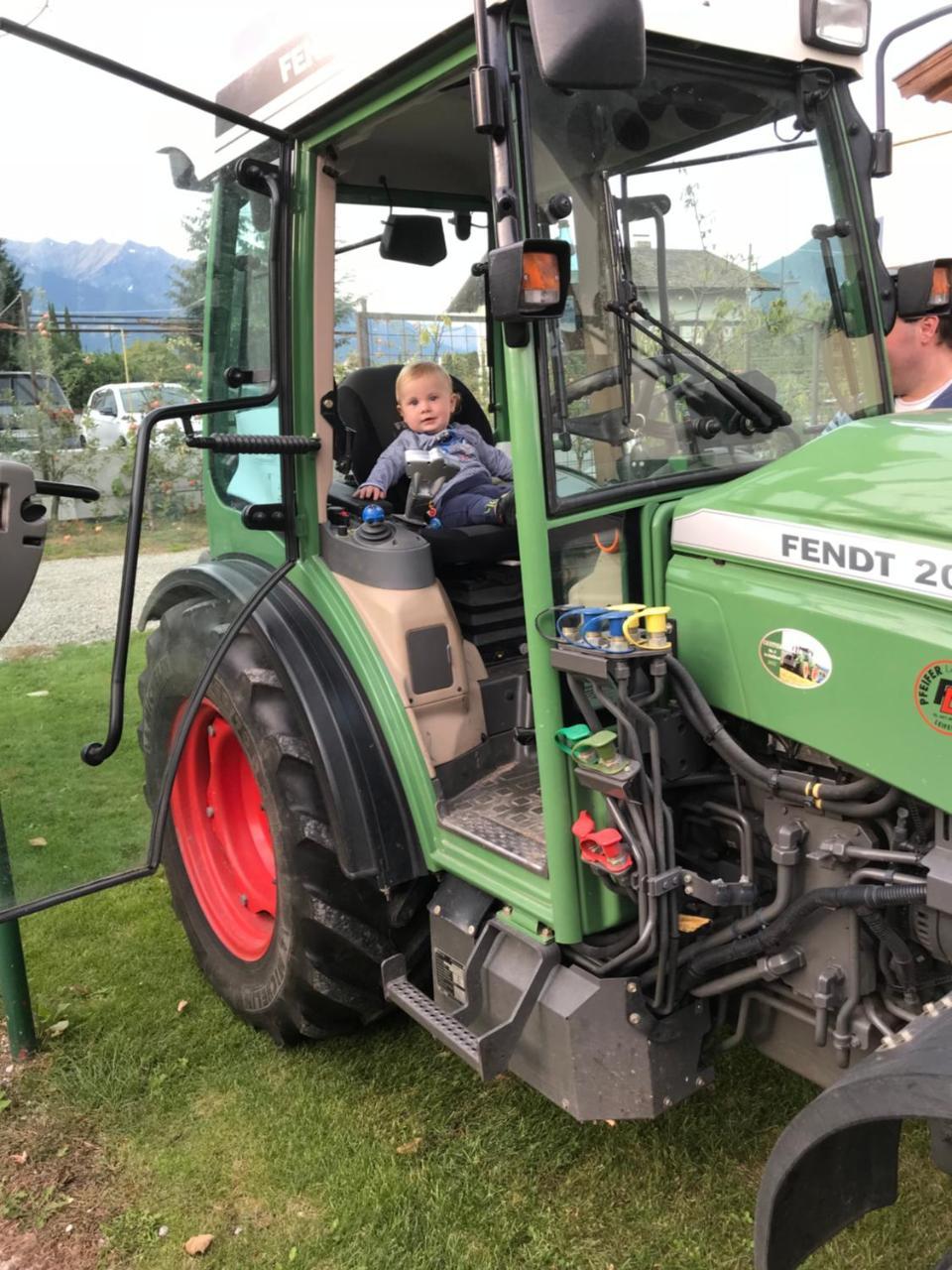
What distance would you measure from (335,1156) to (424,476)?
1848mm

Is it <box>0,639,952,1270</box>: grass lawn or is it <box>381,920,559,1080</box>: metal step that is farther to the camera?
<box>0,639,952,1270</box>: grass lawn

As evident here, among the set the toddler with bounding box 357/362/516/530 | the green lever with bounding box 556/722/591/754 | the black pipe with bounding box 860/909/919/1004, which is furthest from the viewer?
the toddler with bounding box 357/362/516/530

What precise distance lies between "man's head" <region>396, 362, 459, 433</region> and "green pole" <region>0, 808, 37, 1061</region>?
1854 mm

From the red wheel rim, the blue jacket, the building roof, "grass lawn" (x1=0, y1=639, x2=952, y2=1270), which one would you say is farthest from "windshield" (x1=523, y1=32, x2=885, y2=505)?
the building roof

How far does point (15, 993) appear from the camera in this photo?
2.95 m

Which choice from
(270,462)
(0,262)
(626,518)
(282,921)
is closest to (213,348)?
(270,462)

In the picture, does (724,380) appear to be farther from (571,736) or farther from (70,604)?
(70,604)

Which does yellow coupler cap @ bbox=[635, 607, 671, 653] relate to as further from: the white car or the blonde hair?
the blonde hair

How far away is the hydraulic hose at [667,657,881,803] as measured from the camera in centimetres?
183

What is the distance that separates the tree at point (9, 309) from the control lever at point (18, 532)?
254mm

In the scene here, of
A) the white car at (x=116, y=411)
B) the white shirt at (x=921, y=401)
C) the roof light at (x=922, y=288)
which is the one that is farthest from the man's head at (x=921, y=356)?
the white car at (x=116, y=411)

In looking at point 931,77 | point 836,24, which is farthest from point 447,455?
point 931,77

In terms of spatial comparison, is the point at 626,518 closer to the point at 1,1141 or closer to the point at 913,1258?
the point at 913,1258

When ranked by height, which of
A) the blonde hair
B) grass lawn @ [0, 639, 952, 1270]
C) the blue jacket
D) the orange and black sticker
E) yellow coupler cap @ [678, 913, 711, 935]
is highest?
the blonde hair
